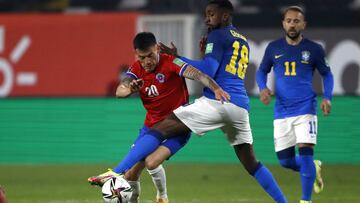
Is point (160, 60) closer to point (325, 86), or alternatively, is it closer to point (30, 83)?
point (325, 86)

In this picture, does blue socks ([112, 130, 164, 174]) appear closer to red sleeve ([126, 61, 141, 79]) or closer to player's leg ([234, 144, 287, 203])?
red sleeve ([126, 61, 141, 79])

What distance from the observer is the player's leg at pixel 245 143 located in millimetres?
9117

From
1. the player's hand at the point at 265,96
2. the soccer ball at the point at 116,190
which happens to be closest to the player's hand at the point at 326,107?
the player's hand at the point at 265,96

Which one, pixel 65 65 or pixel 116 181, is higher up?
pixel 116 181

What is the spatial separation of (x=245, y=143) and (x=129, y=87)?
1338mm

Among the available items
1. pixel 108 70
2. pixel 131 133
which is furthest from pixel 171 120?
pixel 108 70

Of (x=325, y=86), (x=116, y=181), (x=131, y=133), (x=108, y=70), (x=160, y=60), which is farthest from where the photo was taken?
(x=108, y=70)

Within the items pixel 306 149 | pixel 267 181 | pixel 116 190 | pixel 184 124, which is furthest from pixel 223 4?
pixel 116 190

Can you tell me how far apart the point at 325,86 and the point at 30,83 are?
12.7 meters

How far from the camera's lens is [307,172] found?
10031 millimetres

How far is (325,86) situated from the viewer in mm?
10422

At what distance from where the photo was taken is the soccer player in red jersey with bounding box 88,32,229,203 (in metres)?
8.88

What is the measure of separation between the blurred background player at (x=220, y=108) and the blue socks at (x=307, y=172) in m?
0.63

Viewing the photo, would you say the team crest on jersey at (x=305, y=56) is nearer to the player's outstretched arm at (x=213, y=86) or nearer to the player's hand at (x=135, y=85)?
the player's outstretched arm at (x=213, y=86)
